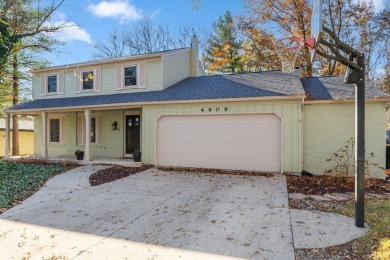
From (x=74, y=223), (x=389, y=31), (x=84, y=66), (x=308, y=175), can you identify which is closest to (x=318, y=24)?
(x=74, y=223)

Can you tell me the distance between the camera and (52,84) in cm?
1560

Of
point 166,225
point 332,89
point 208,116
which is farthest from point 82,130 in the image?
point 332,89

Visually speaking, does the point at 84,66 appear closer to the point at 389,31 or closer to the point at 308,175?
the point at 308,175

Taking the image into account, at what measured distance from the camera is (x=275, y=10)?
65.7 feet

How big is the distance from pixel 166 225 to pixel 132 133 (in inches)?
361

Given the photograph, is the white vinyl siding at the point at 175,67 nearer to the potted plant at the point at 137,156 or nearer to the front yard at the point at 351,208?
the potted plant at the point at 137,156

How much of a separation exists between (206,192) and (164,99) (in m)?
5.28

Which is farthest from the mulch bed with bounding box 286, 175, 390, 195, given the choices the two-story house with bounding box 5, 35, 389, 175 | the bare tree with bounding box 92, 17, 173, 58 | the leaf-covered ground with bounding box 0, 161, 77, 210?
the bare tree with bounding box 92, 17, 173, 58

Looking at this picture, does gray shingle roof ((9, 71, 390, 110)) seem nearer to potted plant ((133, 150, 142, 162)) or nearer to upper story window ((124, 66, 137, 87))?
upper story window ((124, 66, 137, 87))

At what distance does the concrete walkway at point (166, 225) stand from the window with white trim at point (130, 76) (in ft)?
24.0

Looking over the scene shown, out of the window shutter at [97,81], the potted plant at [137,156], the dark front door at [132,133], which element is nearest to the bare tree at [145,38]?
the window shutter at [97,81]

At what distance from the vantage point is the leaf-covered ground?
6636 mm

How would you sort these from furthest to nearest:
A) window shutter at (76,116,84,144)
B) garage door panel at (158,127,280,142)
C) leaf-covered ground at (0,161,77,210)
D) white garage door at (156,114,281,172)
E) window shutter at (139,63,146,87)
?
window shutter at (76,116,84,144)
window shutter at (139,63,146,87)
garage door panel at (158,127,280,142)
white garage door at (156,114,281,172)
leaf-covered ground at (0,161,77,210)

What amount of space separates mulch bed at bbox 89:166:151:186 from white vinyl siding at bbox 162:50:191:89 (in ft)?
14.6
